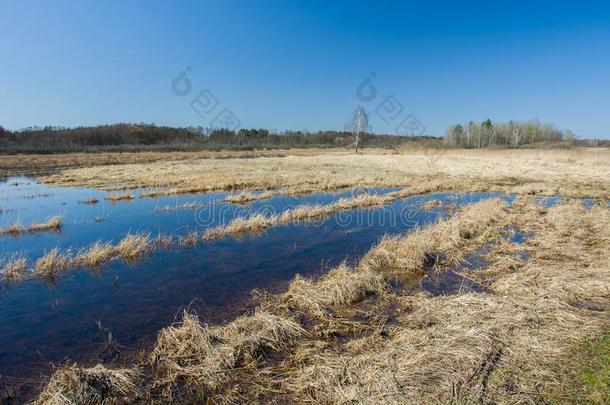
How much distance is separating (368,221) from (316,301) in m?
8.91

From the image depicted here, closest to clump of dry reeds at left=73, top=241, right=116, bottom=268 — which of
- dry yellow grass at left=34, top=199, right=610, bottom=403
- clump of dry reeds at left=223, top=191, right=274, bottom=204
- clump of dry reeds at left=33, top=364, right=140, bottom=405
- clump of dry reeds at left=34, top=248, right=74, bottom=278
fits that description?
clump of dry reeds at left=34, top=248, right=74, bottom=278

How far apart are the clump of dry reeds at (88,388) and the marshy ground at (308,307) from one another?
2cm

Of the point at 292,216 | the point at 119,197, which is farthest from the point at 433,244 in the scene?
the point at 119,197

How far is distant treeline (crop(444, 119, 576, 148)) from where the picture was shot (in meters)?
104

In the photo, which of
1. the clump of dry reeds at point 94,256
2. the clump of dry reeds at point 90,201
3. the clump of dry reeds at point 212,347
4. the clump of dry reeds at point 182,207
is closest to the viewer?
the clump of dry reeds at point 212,347

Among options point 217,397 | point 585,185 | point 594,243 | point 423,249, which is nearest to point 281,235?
point 423,249

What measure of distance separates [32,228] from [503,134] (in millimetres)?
124419

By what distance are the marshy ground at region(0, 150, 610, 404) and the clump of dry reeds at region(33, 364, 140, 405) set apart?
22mm

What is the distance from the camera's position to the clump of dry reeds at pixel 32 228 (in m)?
13.7

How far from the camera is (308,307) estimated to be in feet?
24.4

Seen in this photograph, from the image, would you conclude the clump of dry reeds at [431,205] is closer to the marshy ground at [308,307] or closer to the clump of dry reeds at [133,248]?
the marshy ground at [308,307]

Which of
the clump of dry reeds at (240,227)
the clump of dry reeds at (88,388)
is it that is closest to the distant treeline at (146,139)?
the clump of dry reeds at (240,227)

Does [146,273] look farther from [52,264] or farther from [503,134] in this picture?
[503,134]

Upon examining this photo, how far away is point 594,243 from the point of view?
11094 millimetres
